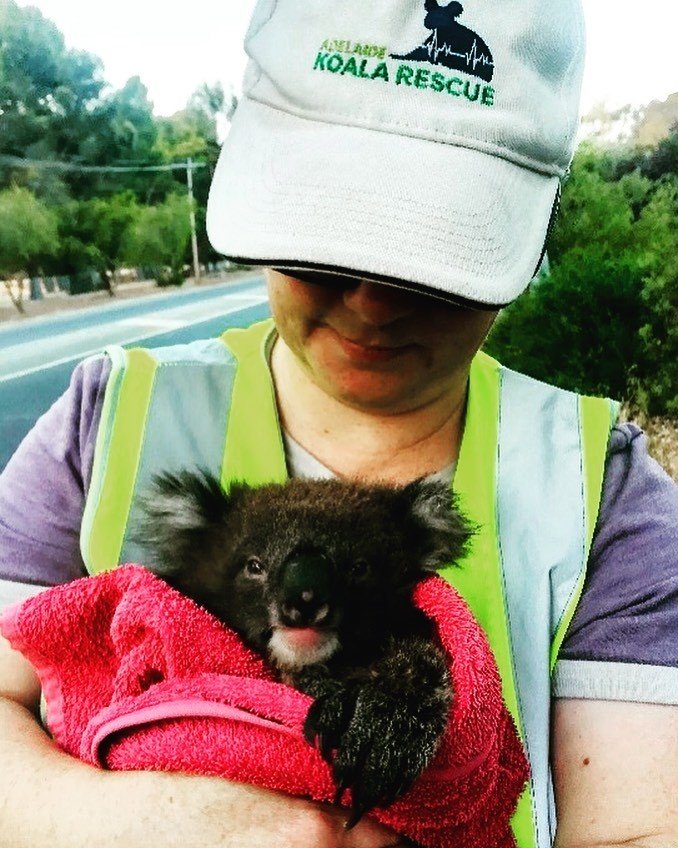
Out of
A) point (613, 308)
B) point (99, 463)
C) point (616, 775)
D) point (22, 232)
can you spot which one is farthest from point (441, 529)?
point (613, 308)

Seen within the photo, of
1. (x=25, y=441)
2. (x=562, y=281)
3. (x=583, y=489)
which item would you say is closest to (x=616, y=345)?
(x=562, y=281)

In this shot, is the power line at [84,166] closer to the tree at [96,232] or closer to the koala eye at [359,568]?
the tree at [96,232]

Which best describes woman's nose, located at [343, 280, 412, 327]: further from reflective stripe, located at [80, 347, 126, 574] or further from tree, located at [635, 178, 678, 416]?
tree, located at [635, 178, 678, 416]

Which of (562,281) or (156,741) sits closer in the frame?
(156,741)

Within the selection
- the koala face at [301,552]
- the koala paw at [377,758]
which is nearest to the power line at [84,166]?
the koala face at [301,552]

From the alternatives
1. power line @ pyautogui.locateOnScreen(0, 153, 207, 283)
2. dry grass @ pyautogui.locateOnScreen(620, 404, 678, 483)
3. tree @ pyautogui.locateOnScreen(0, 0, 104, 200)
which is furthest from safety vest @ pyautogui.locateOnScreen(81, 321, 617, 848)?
dry grass @ pyautogui.locateOnScreen(620, 404, 678, 483)

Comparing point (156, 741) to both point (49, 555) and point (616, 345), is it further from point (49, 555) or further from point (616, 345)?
point (616, 345)
